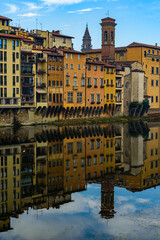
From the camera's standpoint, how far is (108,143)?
5019cm

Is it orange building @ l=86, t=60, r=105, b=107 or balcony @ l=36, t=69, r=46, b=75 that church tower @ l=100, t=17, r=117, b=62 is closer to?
orange building @ l=86, t=60, r=105, b=107

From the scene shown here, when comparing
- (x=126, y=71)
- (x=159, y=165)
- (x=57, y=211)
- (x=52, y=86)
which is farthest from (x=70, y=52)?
(x=57, y=211)

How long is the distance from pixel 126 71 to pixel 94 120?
20.7m

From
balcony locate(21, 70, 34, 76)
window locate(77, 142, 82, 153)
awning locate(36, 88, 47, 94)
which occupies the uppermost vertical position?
balcony locate(21, 70, 34, 76)

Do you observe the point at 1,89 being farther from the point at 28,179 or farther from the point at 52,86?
the point at 28,179

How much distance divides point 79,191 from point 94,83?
63399 mm

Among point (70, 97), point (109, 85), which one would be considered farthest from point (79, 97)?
point (109, 85)

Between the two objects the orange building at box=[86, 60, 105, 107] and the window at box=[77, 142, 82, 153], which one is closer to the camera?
the window at box=[77, 142, 82, 153]

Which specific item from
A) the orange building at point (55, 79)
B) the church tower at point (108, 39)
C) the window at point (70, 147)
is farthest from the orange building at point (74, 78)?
the window at point (70, 147)

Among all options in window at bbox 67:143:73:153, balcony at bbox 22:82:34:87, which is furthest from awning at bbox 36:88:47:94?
window at bbox 67:143:73:153

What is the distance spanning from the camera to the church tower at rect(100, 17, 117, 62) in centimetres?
10119

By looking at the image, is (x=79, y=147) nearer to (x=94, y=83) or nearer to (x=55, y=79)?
(x=55, y=79)

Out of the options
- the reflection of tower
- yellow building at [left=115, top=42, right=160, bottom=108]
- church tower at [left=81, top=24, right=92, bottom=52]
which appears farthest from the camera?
church tower at [left=81, top=24, right=92, bottom=52]

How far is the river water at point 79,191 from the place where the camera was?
19656 millimetres
